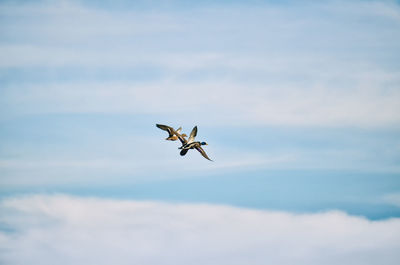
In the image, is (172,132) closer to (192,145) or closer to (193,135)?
(193,135)

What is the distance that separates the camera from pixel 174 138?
84.8 metres

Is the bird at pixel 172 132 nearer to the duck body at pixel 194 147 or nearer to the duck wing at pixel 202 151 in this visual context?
the duck body at pixel 194 147

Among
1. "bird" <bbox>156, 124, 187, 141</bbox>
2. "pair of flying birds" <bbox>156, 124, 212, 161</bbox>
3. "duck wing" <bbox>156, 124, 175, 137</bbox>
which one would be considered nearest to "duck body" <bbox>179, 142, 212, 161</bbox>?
"pair of flying birds" <bbox>156, 124, 212, 161</bbox>

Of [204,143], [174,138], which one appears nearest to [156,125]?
[174,138]

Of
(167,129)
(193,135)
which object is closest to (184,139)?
(193,135)

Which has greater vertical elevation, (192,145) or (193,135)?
(193,135)

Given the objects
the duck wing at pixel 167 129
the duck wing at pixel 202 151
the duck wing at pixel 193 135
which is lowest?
the duck wing at pixel 202 151

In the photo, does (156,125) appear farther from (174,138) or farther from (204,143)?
(204,143)

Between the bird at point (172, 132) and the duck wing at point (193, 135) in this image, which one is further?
A: the bird at point (172, 132)

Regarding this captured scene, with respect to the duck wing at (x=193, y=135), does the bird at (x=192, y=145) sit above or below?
below

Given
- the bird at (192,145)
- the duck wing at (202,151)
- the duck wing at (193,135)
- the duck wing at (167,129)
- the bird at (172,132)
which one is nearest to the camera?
the bird at (192,145)

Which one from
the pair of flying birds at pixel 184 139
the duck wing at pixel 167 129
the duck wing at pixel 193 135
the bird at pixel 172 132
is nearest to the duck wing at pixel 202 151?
the pair of flying birds at pixel 184 139

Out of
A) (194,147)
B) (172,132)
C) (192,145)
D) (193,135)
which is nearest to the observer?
(192,145)

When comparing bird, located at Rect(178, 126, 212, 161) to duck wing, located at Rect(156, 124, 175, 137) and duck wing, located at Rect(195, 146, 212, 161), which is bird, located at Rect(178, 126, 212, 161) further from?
duck wing, located at Rect(156, 124, 175, 137)
